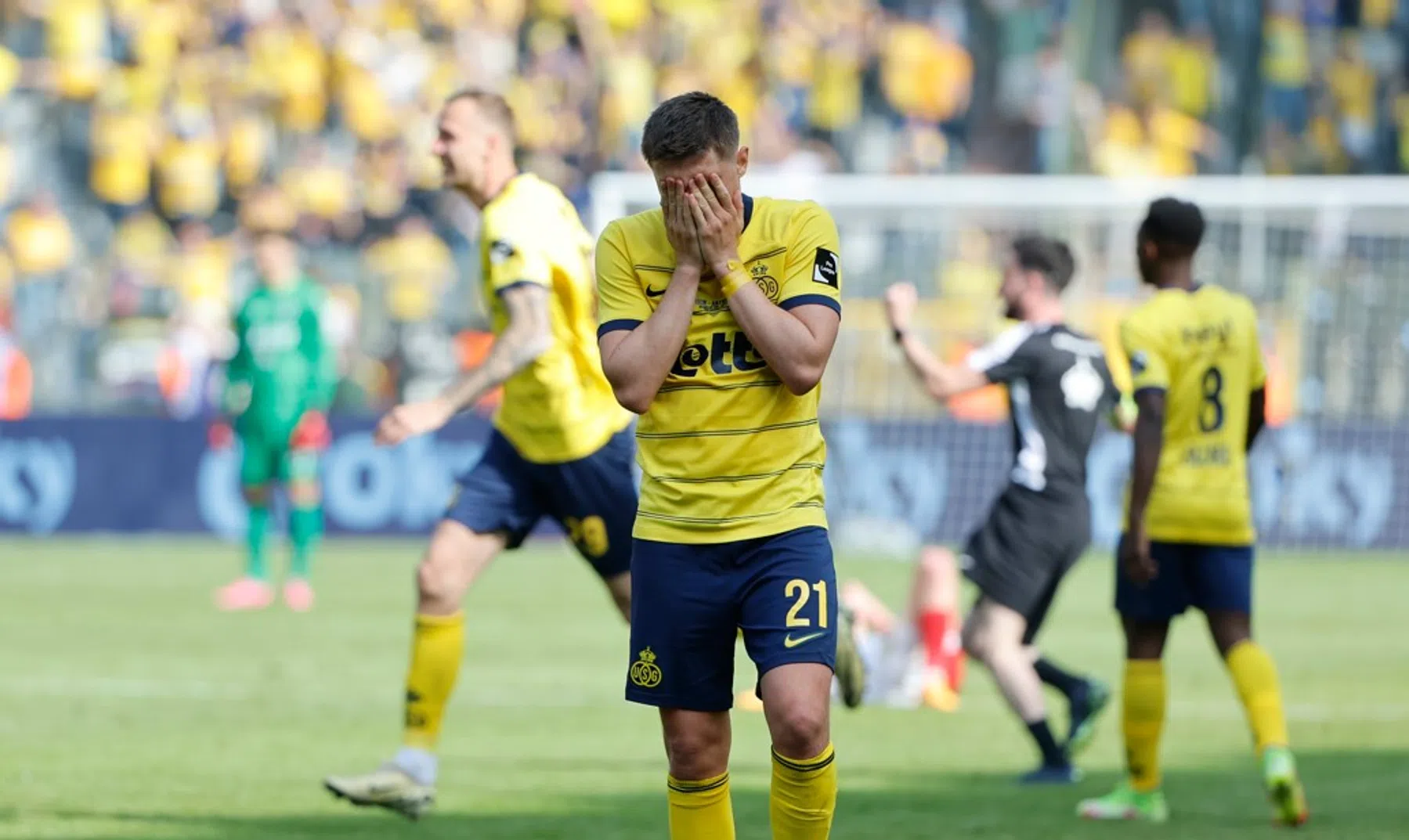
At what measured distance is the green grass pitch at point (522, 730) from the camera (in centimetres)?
750

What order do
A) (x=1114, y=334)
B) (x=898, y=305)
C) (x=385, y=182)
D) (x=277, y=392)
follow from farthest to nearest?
(x=385, y=182) < (x=1114, y=334) < (x=277, y=392) < (x=898, y=305)

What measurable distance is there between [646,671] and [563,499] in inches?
91.5

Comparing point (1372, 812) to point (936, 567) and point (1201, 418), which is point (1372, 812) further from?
point (936, 567)

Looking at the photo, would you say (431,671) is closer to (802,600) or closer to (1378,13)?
(802,600)

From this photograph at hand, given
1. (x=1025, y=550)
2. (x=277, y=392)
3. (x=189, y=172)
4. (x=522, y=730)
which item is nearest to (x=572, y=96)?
(x=189, y=172)

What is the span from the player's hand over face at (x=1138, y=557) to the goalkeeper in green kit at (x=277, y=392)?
9.00 meters

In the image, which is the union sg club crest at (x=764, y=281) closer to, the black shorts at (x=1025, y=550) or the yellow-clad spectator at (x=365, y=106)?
the black shorts at (x=1025, y=550)

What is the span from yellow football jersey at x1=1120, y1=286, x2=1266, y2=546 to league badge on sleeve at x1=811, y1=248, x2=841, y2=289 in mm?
2366

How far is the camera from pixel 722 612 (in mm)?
5363

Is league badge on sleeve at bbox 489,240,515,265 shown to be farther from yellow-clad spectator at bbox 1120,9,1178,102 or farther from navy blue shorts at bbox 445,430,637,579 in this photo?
yellow-clad spectator at bbox 1120,9,1178,102

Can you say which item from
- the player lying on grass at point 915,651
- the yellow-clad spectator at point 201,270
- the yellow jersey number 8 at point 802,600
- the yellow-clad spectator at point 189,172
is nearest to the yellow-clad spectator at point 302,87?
the yellow-clad spectator at point 189,172

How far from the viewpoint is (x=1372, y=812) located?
24.8ft

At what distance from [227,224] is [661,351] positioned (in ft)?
65.3

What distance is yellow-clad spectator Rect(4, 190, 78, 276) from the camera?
22.6 metres
